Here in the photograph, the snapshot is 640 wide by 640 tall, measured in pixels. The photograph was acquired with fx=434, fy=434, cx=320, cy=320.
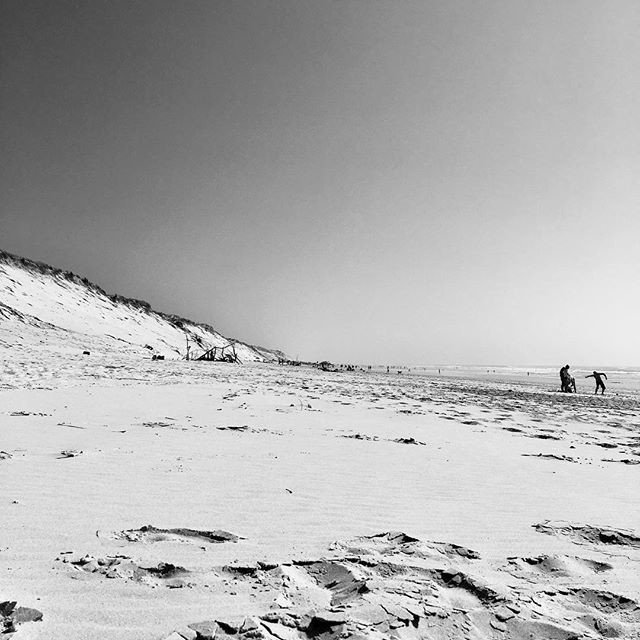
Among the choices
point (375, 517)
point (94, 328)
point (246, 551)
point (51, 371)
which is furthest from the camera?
point (94, 328)

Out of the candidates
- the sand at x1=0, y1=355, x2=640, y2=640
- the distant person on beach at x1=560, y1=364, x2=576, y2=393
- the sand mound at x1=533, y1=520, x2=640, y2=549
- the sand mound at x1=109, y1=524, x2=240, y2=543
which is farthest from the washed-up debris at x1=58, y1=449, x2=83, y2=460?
the distant person on beach at x1=560, y1=364, x2=576, y2=393

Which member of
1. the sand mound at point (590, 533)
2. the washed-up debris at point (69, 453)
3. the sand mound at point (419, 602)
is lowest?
the sand mound at point (590, 533)

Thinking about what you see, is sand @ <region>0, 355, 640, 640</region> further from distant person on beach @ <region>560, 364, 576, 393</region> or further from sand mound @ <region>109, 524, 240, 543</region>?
distant person on beach @ <region>560, 364, 576, 393</region>

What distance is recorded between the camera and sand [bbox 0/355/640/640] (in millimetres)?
2119

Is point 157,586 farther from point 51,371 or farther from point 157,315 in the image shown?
point 157,315

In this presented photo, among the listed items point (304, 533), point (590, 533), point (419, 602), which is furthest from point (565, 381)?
point (419, 602)

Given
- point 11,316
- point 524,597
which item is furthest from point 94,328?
point 524,597

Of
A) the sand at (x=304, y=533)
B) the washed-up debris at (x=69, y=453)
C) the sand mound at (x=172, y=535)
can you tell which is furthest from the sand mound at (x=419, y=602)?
the washed-up debris at (x=69, y=453)

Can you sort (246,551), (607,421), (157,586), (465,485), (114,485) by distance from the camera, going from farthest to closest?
(607,421) < (465,485) < (114,485) < (246,551) < (157,586)

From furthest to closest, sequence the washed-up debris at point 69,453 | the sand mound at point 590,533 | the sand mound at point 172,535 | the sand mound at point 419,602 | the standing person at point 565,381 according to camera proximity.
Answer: the standing person at point 565,381
the washed-up debris at point 69,453
the sand mound at point 590,533
the sand mound at point 172,535
the sand mound at point 419,602

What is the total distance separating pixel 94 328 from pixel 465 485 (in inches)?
1613

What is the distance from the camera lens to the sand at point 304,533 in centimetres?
212

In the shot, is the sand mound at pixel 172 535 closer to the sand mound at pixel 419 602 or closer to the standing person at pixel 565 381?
the sand mound at pixel 419 602

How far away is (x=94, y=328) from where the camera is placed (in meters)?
39.2
